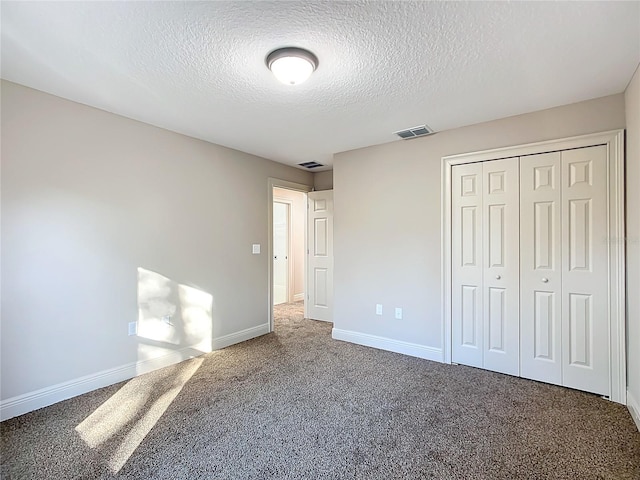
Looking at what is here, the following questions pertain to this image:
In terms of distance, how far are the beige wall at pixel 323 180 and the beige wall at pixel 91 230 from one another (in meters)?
1.74

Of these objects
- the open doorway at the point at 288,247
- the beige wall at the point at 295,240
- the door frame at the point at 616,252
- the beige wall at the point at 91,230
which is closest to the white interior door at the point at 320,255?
the open doorway at the point at 288,247

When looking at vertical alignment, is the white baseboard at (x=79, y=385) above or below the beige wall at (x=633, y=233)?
below

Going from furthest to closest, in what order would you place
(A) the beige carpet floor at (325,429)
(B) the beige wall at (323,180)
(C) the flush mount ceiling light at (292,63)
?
(B) the beige wall at (323,180) → (C) the flush mount ceiling light at (292,63) → (A) the beige carpet floor at (325,429)

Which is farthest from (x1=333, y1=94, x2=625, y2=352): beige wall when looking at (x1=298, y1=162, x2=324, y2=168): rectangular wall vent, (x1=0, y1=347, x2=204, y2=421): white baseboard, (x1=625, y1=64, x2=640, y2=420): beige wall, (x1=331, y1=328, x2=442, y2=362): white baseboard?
(x1=0, y1=347, x2=204, y2=421): white baseboard

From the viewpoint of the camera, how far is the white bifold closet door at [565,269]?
2521 mm

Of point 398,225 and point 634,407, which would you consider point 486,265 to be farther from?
point 634,407

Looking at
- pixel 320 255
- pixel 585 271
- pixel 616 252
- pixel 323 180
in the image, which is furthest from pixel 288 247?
pixel 616 252

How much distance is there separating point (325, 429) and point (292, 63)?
235cm

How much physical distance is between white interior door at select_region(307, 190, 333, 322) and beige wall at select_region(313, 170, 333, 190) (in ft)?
0.73

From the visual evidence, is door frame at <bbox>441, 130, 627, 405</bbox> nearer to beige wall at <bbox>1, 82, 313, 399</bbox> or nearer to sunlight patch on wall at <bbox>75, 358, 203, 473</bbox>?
sunlight patch on wall at <bbox>75, 358, 203, 473</bbox>

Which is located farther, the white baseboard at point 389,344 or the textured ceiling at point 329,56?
the white baseboard at point 389,344

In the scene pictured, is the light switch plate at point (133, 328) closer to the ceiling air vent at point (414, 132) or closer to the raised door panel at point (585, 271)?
the ceiling air vent at point (414, 132)

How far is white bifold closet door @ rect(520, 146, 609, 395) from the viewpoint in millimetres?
2521

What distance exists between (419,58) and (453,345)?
264cm
